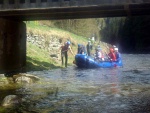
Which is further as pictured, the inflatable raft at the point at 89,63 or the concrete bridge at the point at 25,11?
the inflatable raft at the point at 89,63

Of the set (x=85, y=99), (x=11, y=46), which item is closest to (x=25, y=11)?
(x=11, y=46)

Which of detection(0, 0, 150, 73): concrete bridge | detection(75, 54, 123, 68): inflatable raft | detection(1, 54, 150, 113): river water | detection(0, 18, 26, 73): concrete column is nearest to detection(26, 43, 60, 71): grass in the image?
detection(0, 18, 26, 73): concrete column

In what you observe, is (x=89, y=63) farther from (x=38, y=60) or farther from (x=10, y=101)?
(x=10, y=101)

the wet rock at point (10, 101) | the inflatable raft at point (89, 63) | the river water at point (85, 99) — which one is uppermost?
the inflatable raft at point (89, 63)

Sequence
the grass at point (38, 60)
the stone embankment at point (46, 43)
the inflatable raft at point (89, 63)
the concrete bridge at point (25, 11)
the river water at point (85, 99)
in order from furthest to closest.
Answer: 1. the stone embankment at point (46, 43)
2. the inflatable raft at point (89, 63)
3. the grass at point (38, 60)
4. the concrete bridge at point (25, 11)
5. the river water at point (85, 99)

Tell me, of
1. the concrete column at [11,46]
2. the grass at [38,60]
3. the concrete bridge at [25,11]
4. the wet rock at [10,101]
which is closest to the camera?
the wet rock at [10,101]

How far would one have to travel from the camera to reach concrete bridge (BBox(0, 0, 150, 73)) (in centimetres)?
1769

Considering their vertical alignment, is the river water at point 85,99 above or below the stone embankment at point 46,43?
below

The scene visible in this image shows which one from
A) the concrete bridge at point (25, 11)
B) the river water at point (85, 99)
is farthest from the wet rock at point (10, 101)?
the concrete bridge at point (25, 11)

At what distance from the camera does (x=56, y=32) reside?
38875 millimetres

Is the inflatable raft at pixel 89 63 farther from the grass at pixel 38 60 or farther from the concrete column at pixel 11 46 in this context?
the concrete column at pixel 11 46

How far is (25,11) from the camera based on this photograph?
65.2 ft

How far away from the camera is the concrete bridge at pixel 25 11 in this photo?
17.7 metres

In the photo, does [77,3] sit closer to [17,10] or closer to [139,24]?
[17,10]
